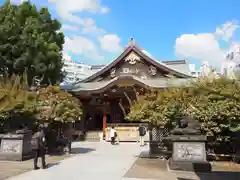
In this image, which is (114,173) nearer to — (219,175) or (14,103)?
(219,175)

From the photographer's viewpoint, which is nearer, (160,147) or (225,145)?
(225,145)

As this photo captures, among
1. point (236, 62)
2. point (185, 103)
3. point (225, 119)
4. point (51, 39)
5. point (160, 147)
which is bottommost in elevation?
point (160, 147)

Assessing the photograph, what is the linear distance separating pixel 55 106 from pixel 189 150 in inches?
268

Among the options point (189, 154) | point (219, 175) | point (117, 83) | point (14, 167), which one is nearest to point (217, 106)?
point (189, 154)

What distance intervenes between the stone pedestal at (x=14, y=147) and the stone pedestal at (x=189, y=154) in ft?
20.2

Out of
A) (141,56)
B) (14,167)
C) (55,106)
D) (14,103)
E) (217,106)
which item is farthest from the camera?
(141,56)

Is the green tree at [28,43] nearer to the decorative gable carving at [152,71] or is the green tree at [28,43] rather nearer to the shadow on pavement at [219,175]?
the decorative gable carving at [152,71]

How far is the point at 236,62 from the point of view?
19.9m

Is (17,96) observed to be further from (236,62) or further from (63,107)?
(236,62)

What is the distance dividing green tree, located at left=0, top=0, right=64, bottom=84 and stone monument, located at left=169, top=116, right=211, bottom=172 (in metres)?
12.7

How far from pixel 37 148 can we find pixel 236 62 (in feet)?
52.1

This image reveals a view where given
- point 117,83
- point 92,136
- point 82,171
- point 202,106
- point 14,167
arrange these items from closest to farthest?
point 82,171 < point 14,167 < point 202,106 < point 117,83 < point 92,136

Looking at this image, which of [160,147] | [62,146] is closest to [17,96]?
[62,146]

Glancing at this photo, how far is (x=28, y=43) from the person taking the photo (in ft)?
65.0
